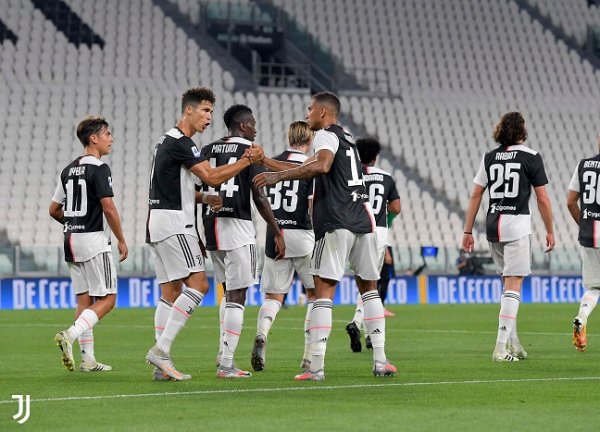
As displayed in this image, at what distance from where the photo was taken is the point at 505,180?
11219 mm

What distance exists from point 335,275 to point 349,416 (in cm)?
232

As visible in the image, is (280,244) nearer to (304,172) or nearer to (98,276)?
(304,172)

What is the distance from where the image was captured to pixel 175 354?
12.7 m

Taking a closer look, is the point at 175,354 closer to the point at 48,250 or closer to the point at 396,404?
the point at 396,404

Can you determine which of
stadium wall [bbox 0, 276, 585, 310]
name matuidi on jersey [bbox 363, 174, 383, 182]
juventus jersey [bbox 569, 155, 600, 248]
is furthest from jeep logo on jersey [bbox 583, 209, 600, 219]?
stadium wall [bbox 0, 276, 585, 310]

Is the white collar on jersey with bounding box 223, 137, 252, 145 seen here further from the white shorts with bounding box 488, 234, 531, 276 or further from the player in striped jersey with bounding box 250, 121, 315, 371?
the white shorts with bounding box 488, 234, 531, 276

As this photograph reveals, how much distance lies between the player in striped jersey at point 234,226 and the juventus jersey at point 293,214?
97cm

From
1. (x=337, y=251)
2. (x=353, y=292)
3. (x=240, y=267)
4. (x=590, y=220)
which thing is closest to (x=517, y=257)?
(x=590, y=220)

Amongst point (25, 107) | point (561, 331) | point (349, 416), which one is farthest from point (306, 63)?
point (349, 416)

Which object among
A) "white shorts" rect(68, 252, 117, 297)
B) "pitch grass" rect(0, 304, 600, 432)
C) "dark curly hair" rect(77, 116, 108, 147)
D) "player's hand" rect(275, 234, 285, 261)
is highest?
"dark curly hair" rect(77, 116, 108, 147)

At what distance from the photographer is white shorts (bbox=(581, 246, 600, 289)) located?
1229cm

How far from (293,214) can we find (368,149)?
1969 mm

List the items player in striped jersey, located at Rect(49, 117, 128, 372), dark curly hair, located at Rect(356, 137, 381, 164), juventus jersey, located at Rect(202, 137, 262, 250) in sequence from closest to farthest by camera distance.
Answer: juventus jersey, located at Rect(202, 137, 262, 250) → player in striped jersey, located at Rect(49, 117, 128, 372) → dark curly hair, located at Rect(356, 137, 381, 164)

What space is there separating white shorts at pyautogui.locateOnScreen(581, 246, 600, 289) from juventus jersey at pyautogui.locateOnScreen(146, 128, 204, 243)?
4709mm
